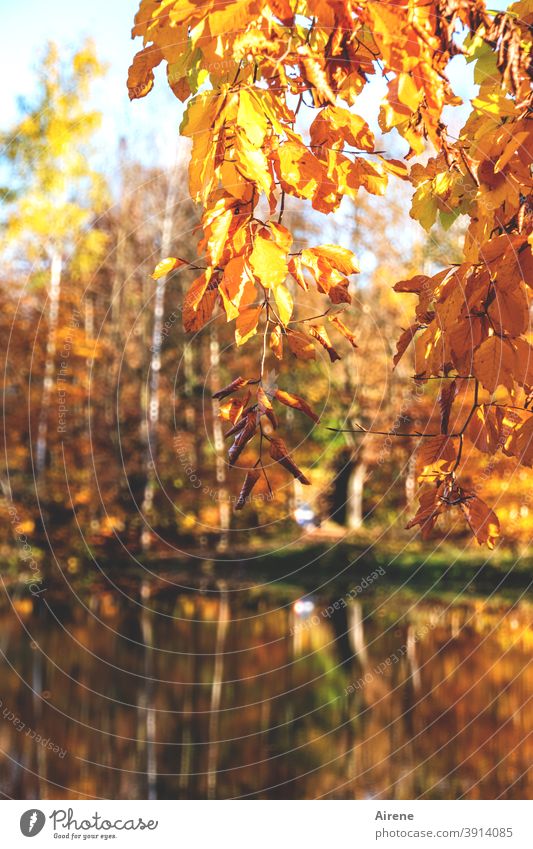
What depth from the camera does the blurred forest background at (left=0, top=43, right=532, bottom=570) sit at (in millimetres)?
10852

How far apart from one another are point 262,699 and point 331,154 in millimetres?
5782

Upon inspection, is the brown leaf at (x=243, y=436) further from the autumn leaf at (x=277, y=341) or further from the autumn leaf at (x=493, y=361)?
the autumn leaf at (x=493, y=361)

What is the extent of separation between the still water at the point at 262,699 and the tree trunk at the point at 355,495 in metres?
4.23

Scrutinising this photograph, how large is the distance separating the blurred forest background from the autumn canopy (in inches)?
362

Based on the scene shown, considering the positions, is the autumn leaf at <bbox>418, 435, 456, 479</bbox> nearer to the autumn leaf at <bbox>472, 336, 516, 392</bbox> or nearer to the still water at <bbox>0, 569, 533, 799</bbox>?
the autumn leaf at <bbox>472, 336, 516, 392</bbox>

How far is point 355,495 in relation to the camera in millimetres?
14898

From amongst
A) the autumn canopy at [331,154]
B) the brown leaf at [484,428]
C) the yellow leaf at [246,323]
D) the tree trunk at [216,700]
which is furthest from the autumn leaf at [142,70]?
the tree trunk at [216,700]

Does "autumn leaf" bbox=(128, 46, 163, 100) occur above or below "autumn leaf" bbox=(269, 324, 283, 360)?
above

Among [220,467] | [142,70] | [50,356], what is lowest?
[142,70]

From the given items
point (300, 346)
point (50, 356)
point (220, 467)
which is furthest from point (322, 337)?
point (220, 467)

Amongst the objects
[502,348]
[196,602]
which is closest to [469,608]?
[196,602]

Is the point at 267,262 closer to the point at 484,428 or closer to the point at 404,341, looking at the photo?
the point at 404,341

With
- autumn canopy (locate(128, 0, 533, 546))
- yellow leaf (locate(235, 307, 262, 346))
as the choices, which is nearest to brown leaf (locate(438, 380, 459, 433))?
autumn canopy (locate(128, 0, 533, 546))

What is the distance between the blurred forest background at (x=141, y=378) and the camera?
427 inches
